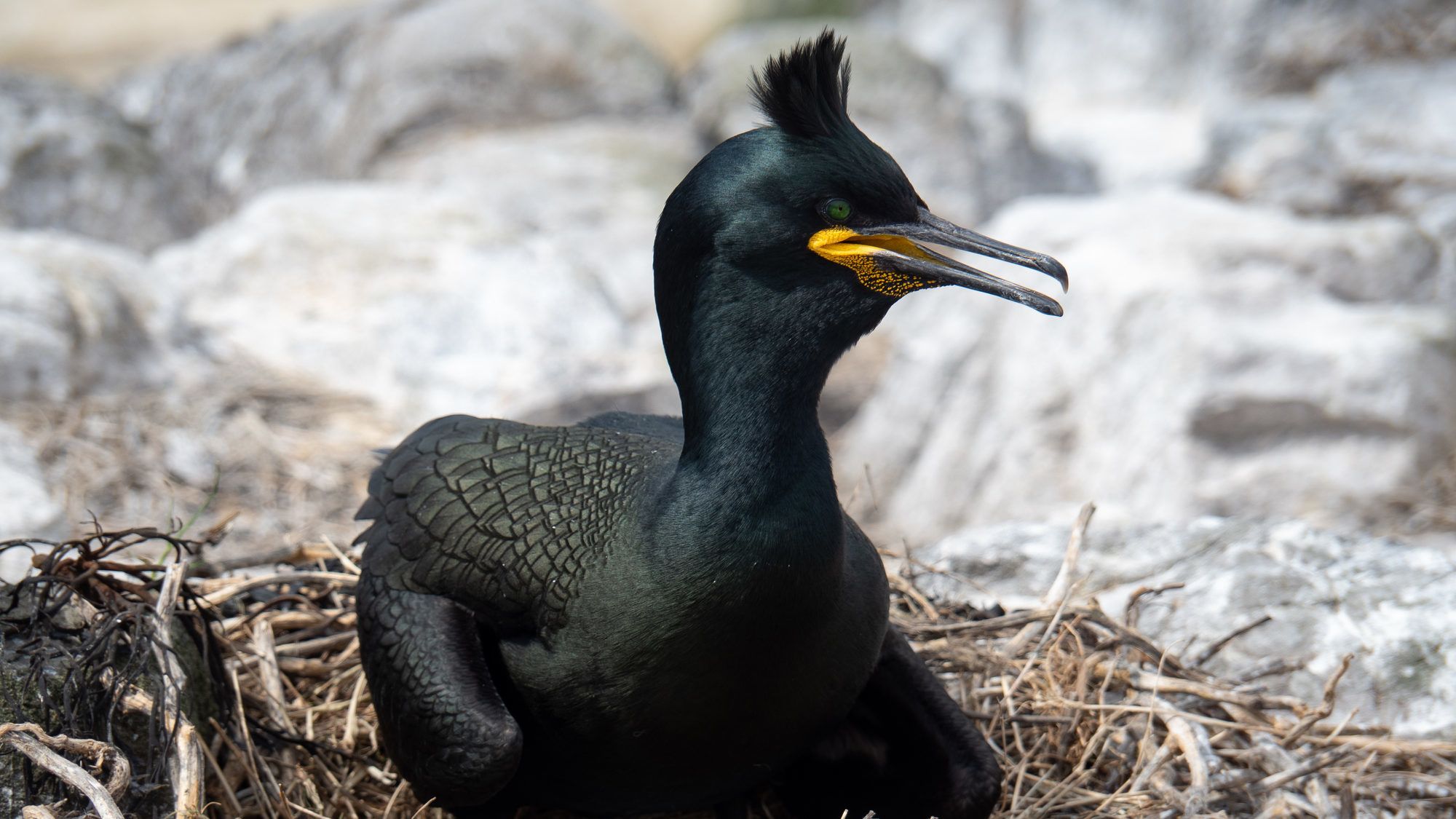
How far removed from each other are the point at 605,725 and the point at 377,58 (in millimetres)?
10383

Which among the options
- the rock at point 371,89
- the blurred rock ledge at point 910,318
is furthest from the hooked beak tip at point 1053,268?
the rock at point 371,89

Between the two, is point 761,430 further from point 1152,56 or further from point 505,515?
point 1152,56

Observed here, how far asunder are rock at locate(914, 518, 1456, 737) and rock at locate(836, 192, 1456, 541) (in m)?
1.67

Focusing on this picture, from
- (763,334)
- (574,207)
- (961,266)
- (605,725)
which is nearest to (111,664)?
(605,725)

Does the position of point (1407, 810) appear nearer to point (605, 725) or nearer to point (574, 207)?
point (605, 725)

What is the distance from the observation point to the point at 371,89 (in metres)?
11.9

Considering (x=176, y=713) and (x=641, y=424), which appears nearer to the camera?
(x=176, y=713)

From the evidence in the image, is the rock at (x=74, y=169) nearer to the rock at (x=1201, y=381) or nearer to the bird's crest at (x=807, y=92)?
the rock at (x=1201, y=381)

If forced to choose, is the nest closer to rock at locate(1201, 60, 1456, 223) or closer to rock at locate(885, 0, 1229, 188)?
rock at locate(1201, 60, 1456, 223)

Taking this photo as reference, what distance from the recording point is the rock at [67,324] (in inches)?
265

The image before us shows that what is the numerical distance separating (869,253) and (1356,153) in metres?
6.85

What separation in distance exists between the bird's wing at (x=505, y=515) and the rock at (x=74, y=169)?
334 inches

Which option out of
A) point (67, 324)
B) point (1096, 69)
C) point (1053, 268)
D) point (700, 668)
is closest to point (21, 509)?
point (67, 324)

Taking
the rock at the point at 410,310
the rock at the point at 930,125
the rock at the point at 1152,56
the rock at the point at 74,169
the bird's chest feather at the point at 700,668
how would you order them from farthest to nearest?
1. the rock at the point at 930,125
2. the rock at the point at 74,169
3. the rock at the point at 1152,56
4. the rock at the point at 410,310
5. the bird's chest feather at the point at 700,668
